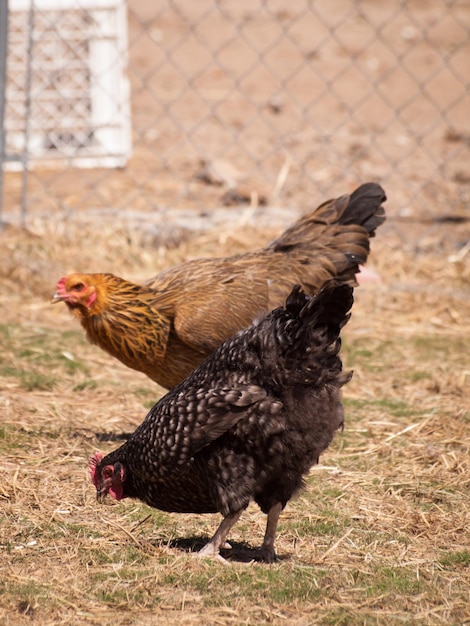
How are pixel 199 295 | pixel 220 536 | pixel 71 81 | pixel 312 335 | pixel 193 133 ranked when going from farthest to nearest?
pixel 193 133 < pixel 71 81 < pixel 199 295 < pixel 220 536 < pixel 312 335

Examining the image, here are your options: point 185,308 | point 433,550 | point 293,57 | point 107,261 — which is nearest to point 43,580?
point 433,550

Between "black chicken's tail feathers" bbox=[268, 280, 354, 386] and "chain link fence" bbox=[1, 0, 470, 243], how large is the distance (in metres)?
5.18

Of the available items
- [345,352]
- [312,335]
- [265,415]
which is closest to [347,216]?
[345,352]

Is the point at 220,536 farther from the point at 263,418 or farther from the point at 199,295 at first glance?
the point at 199,295

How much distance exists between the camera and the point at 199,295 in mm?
4684

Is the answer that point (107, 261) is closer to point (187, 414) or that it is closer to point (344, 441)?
point (344, 441)

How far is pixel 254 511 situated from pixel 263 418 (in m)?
0.84

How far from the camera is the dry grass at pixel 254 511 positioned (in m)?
2.95

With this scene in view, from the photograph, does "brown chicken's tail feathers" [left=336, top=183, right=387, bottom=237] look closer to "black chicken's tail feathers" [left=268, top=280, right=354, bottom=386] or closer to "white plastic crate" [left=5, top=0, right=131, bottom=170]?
"black chicken's tail feathers" [left=268, top=280, right=354, bottom=386]

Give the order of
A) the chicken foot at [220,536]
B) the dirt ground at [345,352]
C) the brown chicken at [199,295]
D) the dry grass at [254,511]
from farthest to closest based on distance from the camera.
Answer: the brown chicken at [199,295], the chicken foot at [220,536], the dirt ground at [345,352], the dry grass at [254,511]

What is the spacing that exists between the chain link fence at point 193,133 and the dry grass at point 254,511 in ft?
8.56

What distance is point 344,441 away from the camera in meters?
4.73

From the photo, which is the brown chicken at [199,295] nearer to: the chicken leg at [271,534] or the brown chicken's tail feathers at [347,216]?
the brown chicken's tail feathers at [347,216]

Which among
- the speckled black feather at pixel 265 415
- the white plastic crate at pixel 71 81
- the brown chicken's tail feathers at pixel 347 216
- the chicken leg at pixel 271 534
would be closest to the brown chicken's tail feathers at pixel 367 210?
the brown chicken's tail feathers at pixel 347 216
